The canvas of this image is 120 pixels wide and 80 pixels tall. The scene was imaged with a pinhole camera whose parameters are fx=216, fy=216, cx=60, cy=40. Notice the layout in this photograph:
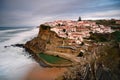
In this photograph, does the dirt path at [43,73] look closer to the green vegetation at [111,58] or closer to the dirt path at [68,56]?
the dirt path at [68,56]

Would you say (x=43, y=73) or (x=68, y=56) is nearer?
(x=43, y=73)

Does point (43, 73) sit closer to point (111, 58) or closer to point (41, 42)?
point (111, 58)

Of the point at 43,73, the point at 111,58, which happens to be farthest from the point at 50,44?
the point at 111,58

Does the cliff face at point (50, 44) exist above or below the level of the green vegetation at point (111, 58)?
below

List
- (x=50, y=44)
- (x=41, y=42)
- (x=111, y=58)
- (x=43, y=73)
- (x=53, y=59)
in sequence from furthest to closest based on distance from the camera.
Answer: (x=41, y=42)
(x=50, y=44)
(x=53, y=59)
(x=43, y=73)
(x=111, y=58)

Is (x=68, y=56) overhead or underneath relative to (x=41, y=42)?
underneath

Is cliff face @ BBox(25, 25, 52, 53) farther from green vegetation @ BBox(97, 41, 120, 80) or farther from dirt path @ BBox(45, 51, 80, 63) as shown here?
green vegetation @ BBox(97, 41, 120, 80)

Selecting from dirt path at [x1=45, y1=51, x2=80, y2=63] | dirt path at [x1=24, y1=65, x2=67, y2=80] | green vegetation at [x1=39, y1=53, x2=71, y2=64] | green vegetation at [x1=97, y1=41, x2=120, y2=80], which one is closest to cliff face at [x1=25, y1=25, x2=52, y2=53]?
green vegetation at [x1=39, y1=53, x2=71, y2=64]

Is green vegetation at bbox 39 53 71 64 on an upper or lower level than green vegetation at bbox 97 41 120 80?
lower

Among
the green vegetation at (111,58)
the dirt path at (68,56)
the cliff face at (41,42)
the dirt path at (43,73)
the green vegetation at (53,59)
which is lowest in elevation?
the dirt path at (43,73)

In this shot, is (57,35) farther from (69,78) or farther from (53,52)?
(69,78)

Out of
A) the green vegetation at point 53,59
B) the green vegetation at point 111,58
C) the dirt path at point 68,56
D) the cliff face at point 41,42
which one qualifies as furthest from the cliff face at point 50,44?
the green vegetation at point 111,58

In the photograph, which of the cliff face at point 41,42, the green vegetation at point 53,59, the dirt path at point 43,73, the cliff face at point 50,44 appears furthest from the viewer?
the cliff face at point 41,42
